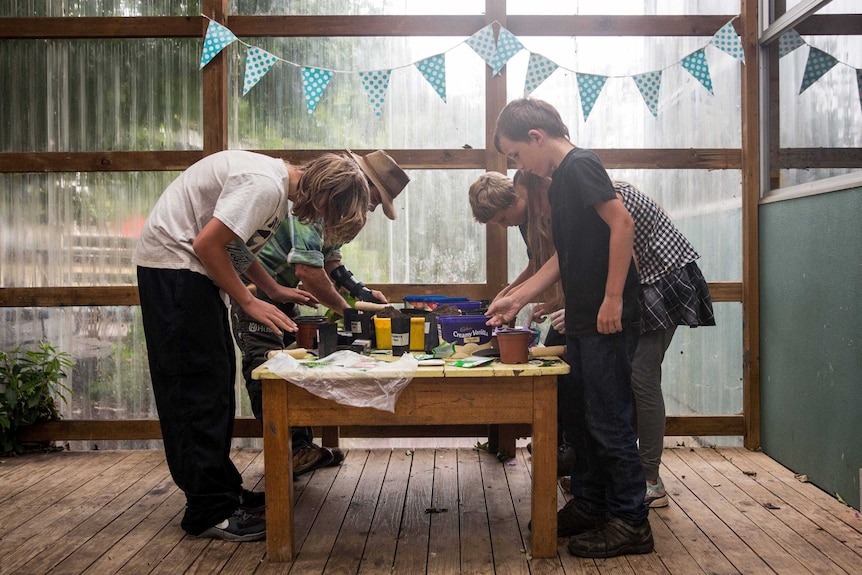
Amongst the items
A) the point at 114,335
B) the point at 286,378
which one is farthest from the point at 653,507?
the point at 114,335

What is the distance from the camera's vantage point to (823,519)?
2.89m

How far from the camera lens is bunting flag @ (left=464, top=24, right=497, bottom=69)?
381 cm

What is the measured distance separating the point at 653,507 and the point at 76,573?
2.17 m

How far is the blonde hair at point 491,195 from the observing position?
3238 mm

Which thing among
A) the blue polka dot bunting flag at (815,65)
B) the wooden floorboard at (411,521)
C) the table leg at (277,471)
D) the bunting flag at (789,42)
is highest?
the bunting flag at (789,42)

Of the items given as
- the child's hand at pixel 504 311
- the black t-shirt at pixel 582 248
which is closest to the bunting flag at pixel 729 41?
the black t-shirt at pixel 582 248

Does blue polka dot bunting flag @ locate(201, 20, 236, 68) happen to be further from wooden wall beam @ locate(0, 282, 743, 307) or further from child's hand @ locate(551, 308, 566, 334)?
child's hand @ locate(551, 308, 566, 334)

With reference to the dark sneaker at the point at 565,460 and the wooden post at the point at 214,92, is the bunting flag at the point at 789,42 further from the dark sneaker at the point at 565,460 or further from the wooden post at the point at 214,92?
the wooden post at the point at 214,92

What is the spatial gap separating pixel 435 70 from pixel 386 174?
2.65ft

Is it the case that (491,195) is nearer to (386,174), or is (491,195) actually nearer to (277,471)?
(386,174)

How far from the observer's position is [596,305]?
2496 mm

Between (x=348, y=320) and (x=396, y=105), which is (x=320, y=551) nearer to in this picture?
(x=348, y=320)

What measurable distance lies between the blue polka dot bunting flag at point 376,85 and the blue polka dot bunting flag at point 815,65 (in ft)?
6.51

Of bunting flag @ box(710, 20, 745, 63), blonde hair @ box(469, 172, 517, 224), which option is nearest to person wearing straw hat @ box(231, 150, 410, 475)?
blonde hair @ box(469, 172, 517, 224)
